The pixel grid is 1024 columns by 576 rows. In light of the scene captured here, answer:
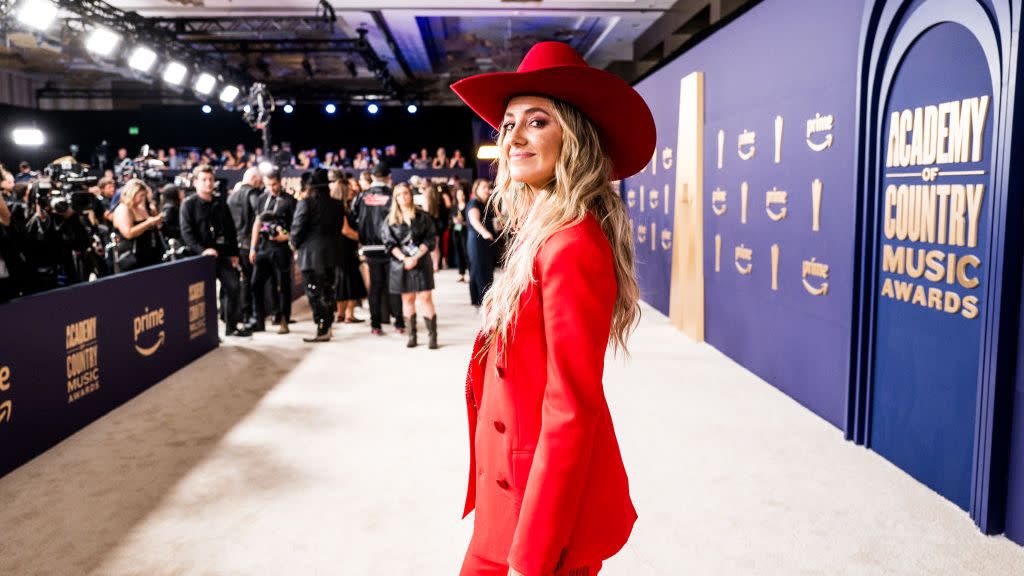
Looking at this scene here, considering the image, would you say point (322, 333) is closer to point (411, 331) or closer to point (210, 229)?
point (411, 331)

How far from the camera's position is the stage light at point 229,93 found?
52.3 ft

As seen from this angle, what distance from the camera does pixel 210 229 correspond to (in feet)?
22.2

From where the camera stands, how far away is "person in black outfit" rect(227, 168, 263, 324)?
24.7ft

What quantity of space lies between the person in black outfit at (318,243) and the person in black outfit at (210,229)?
59cm

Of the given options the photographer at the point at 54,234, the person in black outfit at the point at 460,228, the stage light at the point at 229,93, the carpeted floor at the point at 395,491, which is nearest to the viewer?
the carpeted floor at the point at 395,491

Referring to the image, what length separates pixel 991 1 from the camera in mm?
2971

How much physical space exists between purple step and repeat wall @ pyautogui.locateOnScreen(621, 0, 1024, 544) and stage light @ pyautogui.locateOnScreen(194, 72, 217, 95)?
11.4 metres

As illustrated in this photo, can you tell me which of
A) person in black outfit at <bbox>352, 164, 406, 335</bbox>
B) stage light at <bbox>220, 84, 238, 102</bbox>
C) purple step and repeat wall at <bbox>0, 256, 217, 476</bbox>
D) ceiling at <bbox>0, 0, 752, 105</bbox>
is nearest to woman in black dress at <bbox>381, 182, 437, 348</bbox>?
person in black outfit at <bbox>352, 164, 406, 335</bbox>

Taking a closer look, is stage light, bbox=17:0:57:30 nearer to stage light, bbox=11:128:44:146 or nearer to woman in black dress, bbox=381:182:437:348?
woman in black dress, bbox=381:182:437:348

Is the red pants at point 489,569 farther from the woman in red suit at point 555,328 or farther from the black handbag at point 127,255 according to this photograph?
the black handbag at point 127,255

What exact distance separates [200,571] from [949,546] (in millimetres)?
2791

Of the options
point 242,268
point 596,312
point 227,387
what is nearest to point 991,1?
point 596,312

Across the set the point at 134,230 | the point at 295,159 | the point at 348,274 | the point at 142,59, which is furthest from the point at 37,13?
the point at 295,159

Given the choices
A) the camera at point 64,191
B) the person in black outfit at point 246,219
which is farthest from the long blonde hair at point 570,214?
the person in black outfit at point 246,219
